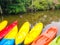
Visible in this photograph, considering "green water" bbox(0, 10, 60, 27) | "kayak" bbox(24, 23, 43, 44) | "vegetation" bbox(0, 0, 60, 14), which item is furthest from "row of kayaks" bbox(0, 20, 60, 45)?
"vegetation" bbox(0, 0, 60, 14)

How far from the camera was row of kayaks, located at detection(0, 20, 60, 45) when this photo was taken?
8047 millimetres

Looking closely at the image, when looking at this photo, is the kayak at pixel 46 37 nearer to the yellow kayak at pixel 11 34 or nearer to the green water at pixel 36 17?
the yellow kayak at pixel 11 34

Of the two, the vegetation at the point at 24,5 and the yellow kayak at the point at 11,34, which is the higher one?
the yellow kayak at the point at 11,34

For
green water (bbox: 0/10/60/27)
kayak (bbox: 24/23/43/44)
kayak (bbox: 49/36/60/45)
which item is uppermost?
kayak (bbox: 49/36/60/45)

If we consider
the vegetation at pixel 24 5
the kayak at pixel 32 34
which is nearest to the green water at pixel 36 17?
the vegetation at pixel 24 5

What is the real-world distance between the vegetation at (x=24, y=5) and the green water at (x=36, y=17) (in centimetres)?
37

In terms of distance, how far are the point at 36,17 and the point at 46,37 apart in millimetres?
3800

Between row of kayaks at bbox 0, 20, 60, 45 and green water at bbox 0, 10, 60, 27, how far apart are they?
2050 millimetres

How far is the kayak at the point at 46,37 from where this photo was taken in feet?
26.4

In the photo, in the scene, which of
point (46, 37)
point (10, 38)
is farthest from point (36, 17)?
point (10, 38)

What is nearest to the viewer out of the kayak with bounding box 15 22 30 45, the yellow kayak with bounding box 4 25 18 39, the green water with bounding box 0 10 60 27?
the kayak with bounding box 15 22 30 45

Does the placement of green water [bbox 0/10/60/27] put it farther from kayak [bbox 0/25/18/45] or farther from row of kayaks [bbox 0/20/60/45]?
kayak [bbox 0/25/18/45]

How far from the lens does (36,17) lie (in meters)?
12.2

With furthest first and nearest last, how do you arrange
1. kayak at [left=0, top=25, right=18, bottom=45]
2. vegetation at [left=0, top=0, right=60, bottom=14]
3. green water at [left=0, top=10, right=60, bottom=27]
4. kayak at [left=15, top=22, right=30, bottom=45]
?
vegetation at [left=0, top=0, right=60, bottom=14]
green water at [left=0, top=10, right=60, bottom=27]
kayak at [left=15, top=22, right=30, bottom=45]
kayak at [left=0, top=25, right=18, bottom=45]
